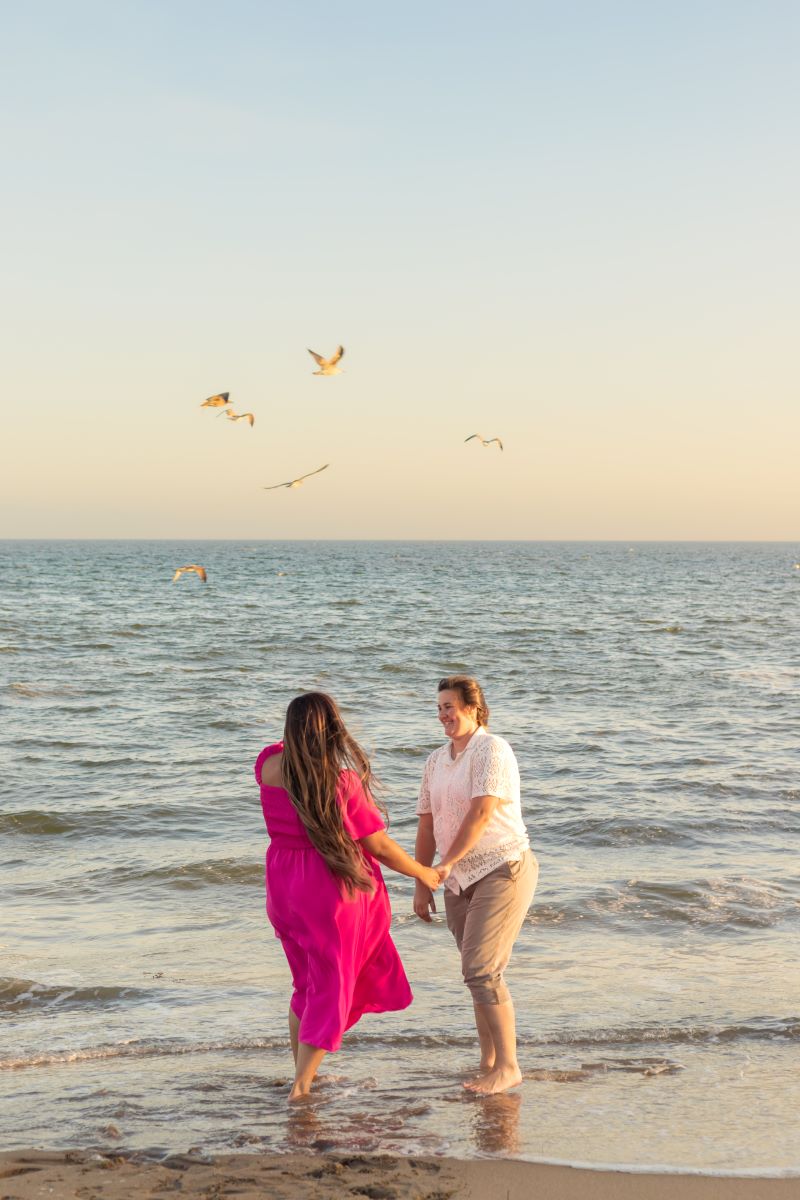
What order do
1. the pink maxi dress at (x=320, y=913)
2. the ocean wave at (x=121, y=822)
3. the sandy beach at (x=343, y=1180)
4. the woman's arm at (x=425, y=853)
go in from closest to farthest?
1. the sandy beach at (x=343, y=1180)
2. the pink maxi dress at (x=320, y=913)
3. the woman's arm at (x=425, y=853)
4. the ocean wave at (x=121, y=822)

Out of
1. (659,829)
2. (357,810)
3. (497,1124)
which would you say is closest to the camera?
(497,1124)

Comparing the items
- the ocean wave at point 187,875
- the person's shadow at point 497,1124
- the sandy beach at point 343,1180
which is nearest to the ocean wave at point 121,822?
the ocean wave at point 187,875

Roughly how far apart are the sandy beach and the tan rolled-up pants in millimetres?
745

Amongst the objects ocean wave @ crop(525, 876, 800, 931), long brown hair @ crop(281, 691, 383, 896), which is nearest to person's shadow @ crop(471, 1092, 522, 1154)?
long brown hair @ crop(281, 691, 383, 896)

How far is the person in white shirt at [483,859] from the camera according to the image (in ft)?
14.6

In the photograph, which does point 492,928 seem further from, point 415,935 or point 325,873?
point 415,935

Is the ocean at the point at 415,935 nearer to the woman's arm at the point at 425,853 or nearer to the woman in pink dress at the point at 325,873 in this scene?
the woman in pink dress at the point at 325,873

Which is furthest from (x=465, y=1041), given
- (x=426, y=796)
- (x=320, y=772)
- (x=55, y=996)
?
(x=55, y=996)

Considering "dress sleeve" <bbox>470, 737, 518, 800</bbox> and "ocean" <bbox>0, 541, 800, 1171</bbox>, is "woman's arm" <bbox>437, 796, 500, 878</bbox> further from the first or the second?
"ocean" <bbox>0, 541, 800, 1171</bbox>

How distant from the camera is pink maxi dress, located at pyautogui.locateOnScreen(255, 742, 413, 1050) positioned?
14.2 ft

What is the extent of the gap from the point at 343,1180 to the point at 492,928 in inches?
45.5

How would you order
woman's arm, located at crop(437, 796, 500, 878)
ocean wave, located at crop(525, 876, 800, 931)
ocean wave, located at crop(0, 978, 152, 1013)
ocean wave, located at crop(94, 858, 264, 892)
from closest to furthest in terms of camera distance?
woman's arm, located at crop(437, 796, 500, 878), ocean wave, located at crop(0, 978, 152, 1013), ocean wave, located at crop(525, 876, 800, 931), ocean wave, located at crop(94, 858, 264, 892)

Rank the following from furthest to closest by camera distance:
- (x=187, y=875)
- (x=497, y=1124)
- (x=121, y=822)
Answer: (x=121, y=822)
(x=187, y=875)
(x=497, y=1124)

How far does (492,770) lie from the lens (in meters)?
4.45
